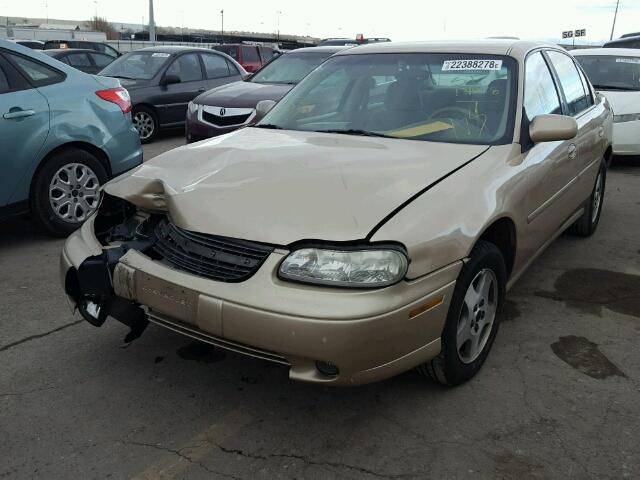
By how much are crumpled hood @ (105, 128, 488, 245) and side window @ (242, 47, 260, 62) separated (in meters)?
15.4

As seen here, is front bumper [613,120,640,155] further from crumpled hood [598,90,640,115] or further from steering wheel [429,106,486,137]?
steering wheel [429,106,486,137]

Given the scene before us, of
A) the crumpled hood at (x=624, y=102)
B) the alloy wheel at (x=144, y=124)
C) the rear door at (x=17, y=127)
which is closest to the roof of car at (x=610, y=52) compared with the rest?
the crumpled hood at (x=624, y=102)

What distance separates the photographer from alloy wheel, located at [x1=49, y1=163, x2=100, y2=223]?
5.04m

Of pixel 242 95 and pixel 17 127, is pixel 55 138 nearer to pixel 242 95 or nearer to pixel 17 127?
pixel 17 127

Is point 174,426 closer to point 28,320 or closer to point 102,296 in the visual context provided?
point 102,296

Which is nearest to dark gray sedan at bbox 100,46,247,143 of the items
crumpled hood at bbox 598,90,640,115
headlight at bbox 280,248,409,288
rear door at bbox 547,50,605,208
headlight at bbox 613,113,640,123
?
crumpled hood at bbox 598,90,640,115

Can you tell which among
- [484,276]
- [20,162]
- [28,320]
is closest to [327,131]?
[484,276]

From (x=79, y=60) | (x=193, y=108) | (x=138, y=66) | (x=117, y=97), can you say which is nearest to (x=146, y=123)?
(x=138, y=66)

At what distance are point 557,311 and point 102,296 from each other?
8.73 ft

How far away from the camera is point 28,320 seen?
12.1 feet

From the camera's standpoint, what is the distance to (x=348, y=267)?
237 cm

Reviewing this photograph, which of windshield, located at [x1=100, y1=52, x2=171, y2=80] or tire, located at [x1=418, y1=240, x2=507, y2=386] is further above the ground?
windshield, located at [x1=100, y1=52, x2=171, y2=80]

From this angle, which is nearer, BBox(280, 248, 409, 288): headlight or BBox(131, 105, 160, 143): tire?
BBox(280, 248, 409, 288): headlight

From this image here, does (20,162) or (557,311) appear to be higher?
(20,162)
